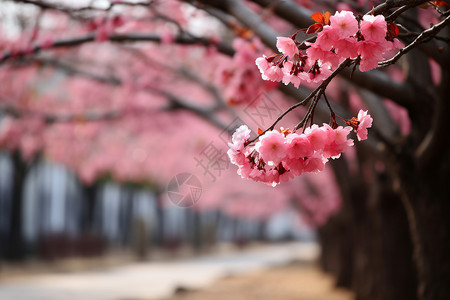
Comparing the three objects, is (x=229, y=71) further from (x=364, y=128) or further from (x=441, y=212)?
(x=364, y=128)

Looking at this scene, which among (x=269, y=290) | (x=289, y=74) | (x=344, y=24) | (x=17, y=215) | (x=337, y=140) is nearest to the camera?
(x=344, y=24)

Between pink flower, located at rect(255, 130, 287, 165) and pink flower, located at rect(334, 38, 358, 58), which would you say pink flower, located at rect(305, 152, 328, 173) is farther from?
pink flower, located at rect(334, 38, 358, 58)

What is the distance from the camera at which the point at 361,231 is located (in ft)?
29.8

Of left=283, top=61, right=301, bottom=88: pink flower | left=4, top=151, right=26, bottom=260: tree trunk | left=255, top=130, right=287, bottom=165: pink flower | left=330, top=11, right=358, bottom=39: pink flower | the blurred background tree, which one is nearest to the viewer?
left=330, top=11, right=358, bottom=39: pink flower

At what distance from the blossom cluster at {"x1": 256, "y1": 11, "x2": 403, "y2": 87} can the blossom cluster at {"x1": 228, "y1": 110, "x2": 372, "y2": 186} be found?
281 mm

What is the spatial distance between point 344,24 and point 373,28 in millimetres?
135

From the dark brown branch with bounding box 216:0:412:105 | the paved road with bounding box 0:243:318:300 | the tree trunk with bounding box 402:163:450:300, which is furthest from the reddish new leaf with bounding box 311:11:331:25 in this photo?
the paved road with bounding box 0:243:318:300

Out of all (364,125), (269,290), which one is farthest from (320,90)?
(269,290)

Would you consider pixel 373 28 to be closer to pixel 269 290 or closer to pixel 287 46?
pixel 287 46

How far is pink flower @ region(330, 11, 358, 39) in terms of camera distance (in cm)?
202

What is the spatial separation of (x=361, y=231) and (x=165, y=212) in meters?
25.5

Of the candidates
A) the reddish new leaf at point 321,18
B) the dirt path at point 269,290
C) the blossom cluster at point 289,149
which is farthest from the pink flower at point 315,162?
the dirt path at point 269,290

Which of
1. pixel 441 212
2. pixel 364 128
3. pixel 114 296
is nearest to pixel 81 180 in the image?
pixel 114 296

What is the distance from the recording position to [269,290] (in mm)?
11938
